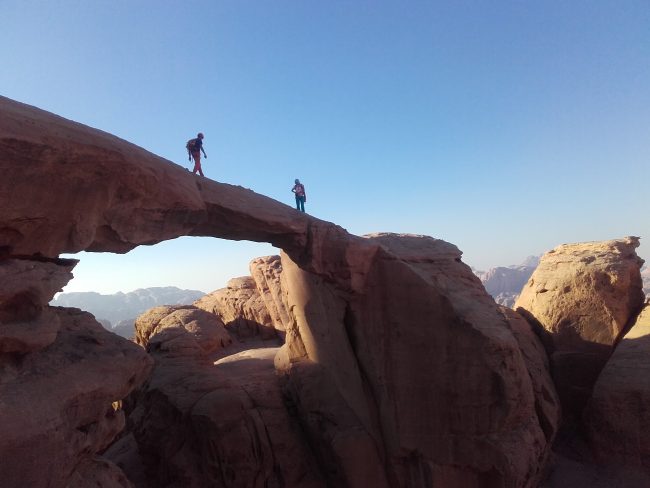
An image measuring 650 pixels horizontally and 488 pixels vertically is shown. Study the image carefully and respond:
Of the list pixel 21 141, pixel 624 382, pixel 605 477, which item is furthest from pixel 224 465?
pixel 624 382

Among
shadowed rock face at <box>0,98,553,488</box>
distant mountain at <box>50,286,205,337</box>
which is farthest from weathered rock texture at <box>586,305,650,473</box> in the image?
distant mountain at <box>50,286,205,337</box>

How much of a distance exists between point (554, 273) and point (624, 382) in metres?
3.47

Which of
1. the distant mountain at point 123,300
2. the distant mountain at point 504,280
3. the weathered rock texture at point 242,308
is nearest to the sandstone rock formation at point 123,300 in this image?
the distant mountain at point 123,300

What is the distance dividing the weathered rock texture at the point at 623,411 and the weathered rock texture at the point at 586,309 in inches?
34.4

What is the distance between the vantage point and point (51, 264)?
471 cm

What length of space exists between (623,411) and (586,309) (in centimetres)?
274

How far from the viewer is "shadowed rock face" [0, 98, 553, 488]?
5.29 m

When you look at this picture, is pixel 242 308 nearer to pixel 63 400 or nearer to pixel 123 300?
pixel 63 400

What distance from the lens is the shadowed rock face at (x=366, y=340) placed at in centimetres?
529

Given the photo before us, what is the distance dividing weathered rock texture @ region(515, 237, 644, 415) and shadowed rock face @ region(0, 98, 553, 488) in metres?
2.21

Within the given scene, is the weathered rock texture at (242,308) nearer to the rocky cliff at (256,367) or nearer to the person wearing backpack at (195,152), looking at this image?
the rocky cliff at (256,367)

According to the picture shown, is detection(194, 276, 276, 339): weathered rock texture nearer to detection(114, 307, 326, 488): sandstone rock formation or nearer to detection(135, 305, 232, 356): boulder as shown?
detection(135, 305, 232, 356): boulder

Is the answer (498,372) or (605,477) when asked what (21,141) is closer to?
(498,372)

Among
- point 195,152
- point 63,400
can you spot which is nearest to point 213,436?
point 63,400
